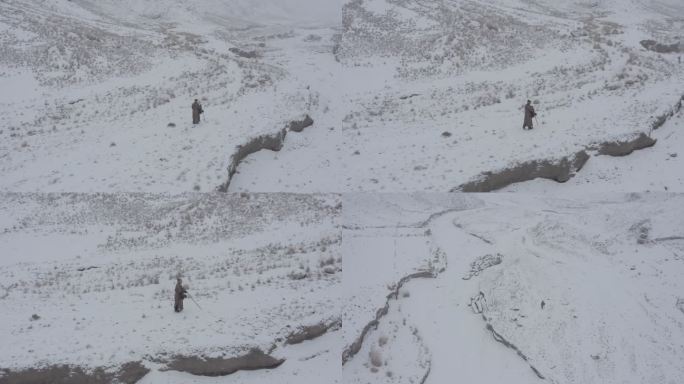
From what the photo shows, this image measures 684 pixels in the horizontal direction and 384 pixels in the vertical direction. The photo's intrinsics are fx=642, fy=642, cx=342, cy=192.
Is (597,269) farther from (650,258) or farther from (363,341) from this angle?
(363,341)

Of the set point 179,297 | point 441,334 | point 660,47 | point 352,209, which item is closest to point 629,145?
point 660,47

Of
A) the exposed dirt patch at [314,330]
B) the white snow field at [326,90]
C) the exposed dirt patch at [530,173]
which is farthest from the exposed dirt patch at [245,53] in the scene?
the exposed dirt patch at [314,330]

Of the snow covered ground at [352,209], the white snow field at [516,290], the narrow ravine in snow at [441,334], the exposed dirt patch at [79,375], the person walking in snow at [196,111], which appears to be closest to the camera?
the white snow field at [516,290]

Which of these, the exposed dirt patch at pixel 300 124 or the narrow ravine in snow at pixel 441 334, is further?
the exposed dirt patch at pixel 300 124

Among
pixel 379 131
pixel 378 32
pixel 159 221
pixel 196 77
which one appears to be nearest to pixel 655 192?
pixel 379 131

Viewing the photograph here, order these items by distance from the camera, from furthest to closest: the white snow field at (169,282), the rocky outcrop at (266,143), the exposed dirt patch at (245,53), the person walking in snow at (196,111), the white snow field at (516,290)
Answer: the person walking in snow at (196,111), the exposed dirt patch at (245,53), the rocky outcrop at (266,143), the white snow field at (169,282), the white snow field at (516,290)

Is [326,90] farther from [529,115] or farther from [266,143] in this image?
[529,115]

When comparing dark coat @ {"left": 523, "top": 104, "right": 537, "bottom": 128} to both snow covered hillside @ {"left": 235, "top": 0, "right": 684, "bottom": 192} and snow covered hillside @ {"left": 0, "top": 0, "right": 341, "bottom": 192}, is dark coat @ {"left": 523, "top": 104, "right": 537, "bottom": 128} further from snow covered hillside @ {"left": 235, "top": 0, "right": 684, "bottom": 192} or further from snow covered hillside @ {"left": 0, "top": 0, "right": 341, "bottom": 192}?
snow covered hillside @ {"left": 0, "top": 0, "right": 341, "bottom": 192}

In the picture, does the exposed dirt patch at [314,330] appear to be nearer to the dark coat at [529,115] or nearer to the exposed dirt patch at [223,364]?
the exposed dirt patch at [223,364]
